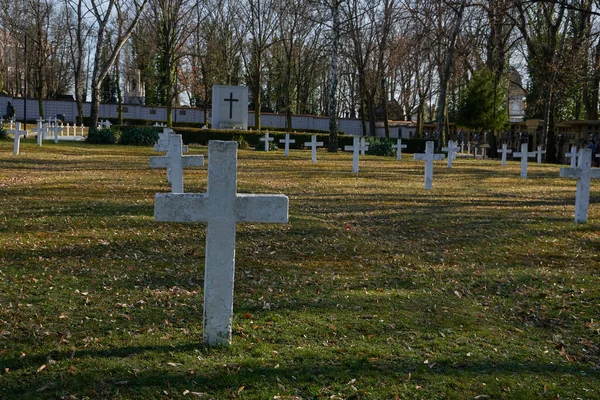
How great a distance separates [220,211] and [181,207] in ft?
0.83

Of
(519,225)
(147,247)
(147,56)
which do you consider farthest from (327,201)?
(147,56)

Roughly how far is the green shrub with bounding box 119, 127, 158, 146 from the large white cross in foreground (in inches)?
1111

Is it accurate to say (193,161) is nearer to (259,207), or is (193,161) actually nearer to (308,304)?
(308,304)

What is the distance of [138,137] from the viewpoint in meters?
31.8

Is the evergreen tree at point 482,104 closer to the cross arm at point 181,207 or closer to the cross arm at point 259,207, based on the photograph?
the cross arm at point 259,207

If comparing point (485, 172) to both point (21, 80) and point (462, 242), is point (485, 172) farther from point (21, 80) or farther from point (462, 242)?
Answer: point (21, 80)

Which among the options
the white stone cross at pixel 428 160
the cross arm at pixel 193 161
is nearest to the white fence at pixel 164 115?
the white stone cross at pixel 428 160

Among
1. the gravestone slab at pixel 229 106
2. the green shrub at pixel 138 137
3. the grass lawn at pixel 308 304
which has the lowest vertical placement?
the grass lawn at pixel 308 304

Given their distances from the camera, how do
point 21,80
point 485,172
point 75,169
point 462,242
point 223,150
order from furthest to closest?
point 21,80
point 485,172
point 75,169
point 462,242
point 223,150

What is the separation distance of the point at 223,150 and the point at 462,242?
5697 mm

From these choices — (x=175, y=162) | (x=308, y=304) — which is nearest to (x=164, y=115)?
(x=175, y=162)

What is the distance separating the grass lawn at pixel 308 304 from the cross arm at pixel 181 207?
3.00ft

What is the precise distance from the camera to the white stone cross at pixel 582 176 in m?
10.4

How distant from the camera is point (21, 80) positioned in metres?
71.4
